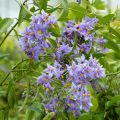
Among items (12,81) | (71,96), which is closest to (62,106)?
(71,96)

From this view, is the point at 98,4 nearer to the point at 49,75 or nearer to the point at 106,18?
the point at 106,18

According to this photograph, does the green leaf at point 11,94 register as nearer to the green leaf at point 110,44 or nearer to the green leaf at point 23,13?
the green leaf at point 23,13

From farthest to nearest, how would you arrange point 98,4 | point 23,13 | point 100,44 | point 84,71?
point 98,4, point 100,44, point 23,13, point 84,71

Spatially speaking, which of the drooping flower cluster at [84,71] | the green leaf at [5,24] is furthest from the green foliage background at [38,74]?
the drooping flower cluster at [84,71]

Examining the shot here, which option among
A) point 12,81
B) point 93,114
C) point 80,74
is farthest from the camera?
point 93,114

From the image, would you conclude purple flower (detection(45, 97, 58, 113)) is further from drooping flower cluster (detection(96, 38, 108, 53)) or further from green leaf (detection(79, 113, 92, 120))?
drooping flower cluster (detection(96, 38, 108, 53))

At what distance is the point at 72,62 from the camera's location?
1.01 meters

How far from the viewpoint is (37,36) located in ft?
3.32

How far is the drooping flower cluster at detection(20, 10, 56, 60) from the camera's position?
3.30 feet

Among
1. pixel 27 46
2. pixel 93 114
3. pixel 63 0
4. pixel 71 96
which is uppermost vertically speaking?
pixel 63 0

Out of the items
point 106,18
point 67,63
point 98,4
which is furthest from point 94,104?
point 98,4

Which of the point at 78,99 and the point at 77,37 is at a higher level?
the point at 77,37

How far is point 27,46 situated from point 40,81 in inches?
4.3

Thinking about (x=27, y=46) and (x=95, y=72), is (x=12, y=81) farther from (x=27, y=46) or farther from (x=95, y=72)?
(x=95, y=72)
